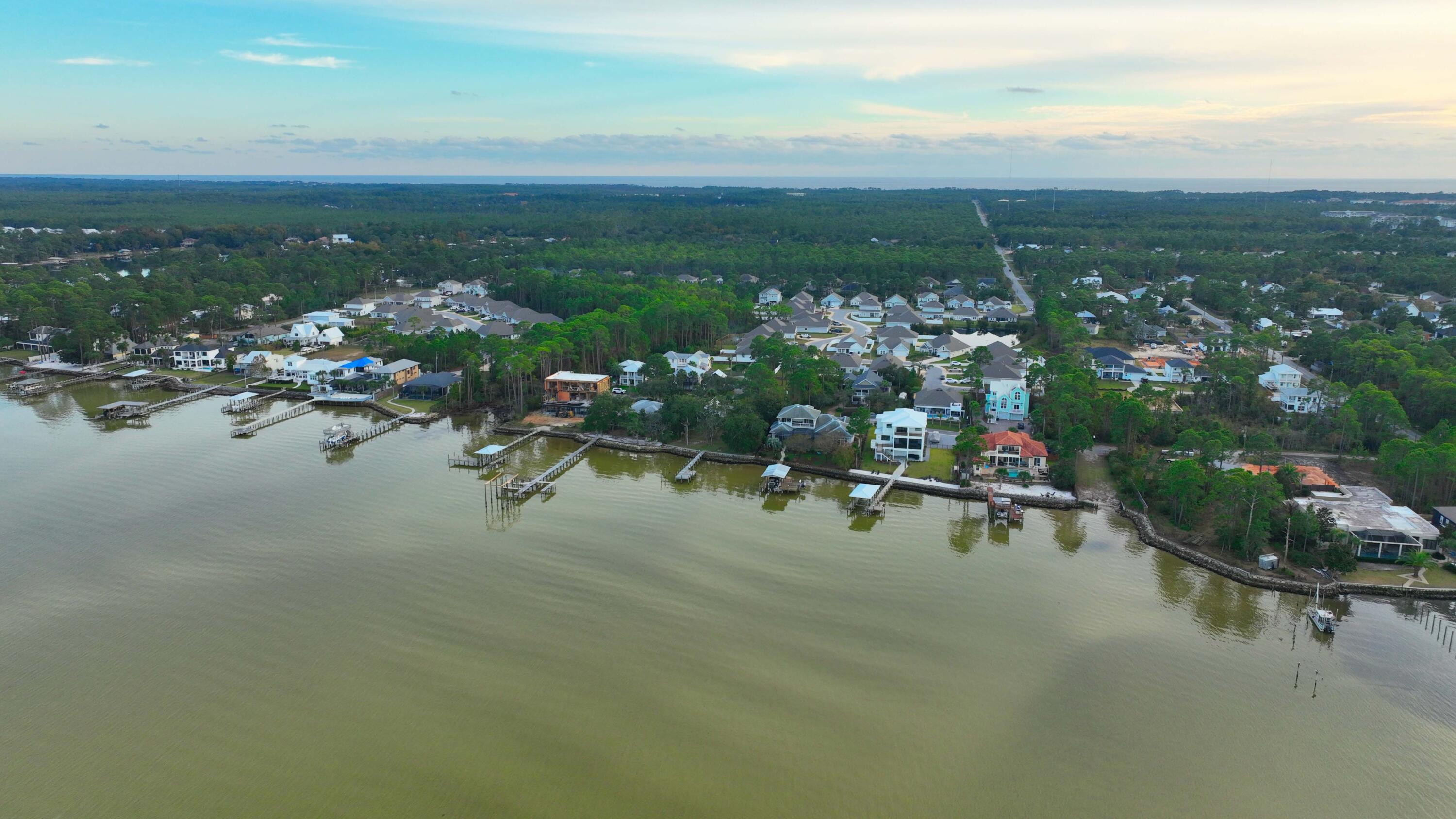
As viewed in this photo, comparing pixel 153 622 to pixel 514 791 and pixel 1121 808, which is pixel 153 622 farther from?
pixel 1121 808

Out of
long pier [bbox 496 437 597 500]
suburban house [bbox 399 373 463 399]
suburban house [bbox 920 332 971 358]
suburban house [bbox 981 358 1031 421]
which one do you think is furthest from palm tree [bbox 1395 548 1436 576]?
suburban house [bbox 399 373 463 399]

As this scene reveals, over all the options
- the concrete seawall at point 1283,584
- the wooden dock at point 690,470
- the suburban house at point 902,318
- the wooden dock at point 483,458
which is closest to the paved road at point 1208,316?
the suburban house at point 902,318

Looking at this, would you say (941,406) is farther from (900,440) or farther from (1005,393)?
(900,440)

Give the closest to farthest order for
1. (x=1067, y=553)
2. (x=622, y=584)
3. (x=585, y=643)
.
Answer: (x=585, y=643) < (x=622, y=584) < (x=1067, y=553)

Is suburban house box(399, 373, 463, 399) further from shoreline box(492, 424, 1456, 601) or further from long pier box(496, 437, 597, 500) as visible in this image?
→ long pier box(496, 437, 597, 500)

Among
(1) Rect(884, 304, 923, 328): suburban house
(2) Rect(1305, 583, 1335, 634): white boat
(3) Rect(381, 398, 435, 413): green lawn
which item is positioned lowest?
(2) Rect(1305, 583, 1335, 634): white boat

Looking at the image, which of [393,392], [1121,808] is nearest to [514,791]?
[1121,808]

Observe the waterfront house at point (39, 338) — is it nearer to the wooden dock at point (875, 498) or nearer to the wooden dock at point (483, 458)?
the wooden dock at point (483, 458)
